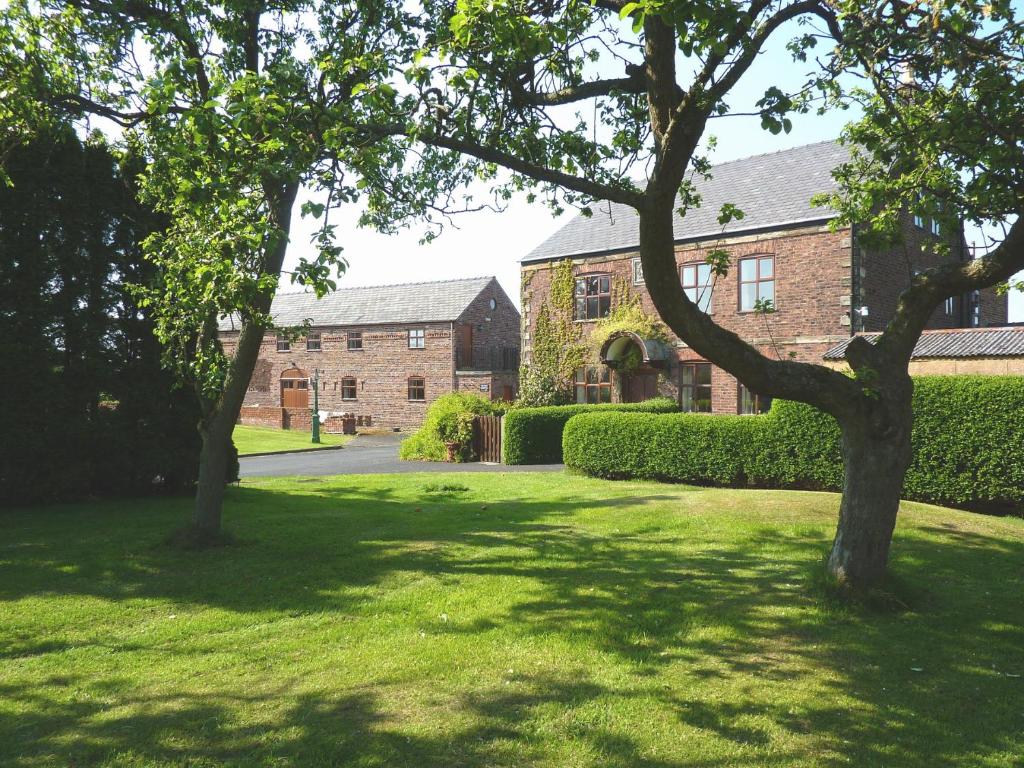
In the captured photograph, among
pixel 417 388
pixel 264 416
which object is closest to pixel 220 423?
pixel 417 388

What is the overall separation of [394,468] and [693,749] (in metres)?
18.7

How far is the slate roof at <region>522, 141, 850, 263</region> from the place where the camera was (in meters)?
23.3

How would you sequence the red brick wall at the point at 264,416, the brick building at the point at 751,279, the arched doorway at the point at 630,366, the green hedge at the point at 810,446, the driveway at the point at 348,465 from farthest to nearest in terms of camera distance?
the red brick wall at the point at 264,416 < the arched doorway at the point at 630,366 < the brick building at the point at 751,279 < the driveway at the point at 348,465 < the green hedge at the point at 810,446

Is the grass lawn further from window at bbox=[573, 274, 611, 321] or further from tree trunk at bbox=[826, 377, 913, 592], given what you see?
window at bbox=[573, 274, 611, 321]

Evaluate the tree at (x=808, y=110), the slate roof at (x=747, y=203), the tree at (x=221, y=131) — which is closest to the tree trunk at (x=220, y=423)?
the tree at (x=221, y=131)

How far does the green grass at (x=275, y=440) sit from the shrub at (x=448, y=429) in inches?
274

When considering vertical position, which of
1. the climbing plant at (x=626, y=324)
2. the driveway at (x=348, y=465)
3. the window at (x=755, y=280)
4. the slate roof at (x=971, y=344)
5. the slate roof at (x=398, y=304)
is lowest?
the driveway at (x=348, y=465)

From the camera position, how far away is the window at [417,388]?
39.0m

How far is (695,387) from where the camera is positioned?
24922 mm

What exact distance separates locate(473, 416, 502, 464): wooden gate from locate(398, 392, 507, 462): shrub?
0.21m

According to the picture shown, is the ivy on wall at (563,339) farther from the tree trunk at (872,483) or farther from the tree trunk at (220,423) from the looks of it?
the tree trunk at (872,483)

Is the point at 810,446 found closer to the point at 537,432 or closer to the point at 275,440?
the point at 537,432

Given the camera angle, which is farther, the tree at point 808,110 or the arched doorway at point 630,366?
the arched doorway at point 630,366

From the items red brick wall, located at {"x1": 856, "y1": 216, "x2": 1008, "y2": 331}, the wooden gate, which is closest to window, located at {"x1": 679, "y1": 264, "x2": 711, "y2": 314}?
red brick wall, located at {"x1": 856, "y1": 216, "x2": 1008, "y2": 331}
